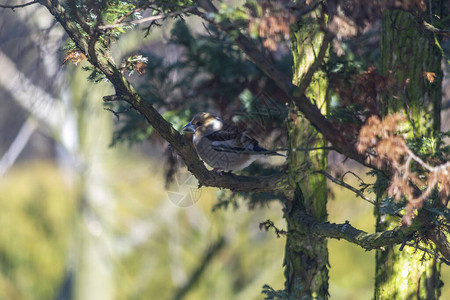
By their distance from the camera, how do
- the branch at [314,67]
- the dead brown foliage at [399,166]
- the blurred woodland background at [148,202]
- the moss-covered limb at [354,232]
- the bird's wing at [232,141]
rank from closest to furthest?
the dead brown foliage at [399,166]
the branch at [314,67]
the moss-covered limb at [354,232]
the bird's wing at [232,141]
the blurred woodland background at [148,202]

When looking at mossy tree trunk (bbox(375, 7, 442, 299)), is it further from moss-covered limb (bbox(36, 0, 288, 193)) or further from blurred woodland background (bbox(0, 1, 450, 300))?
blurred woodland background (bbox(0, 1, 450, 300))

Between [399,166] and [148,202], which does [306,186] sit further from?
[148,202]

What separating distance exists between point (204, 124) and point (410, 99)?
1.88 meters

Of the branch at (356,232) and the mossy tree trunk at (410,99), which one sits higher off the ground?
the mossy tree trunk at (410,99)

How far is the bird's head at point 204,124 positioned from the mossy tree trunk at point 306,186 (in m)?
0.90

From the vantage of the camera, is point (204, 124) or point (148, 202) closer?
point (204, 124)

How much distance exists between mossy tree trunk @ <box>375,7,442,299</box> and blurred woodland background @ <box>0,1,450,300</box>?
144 cm

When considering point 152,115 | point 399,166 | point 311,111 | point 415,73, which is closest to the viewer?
point 399,166

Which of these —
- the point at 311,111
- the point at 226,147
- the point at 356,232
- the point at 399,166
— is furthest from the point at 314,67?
the point at 226,147

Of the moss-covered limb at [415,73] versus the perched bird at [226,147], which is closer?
the moss-covered limb at [415,73]

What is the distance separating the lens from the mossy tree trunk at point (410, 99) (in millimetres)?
4355

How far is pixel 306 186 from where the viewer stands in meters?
4.48

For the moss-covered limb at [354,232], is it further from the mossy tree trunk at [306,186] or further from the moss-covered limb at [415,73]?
the moss-covered limb at [415,73]

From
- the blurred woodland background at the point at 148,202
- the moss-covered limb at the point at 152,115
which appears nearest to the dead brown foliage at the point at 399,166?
the moss-covered limb at the point at 152,115
